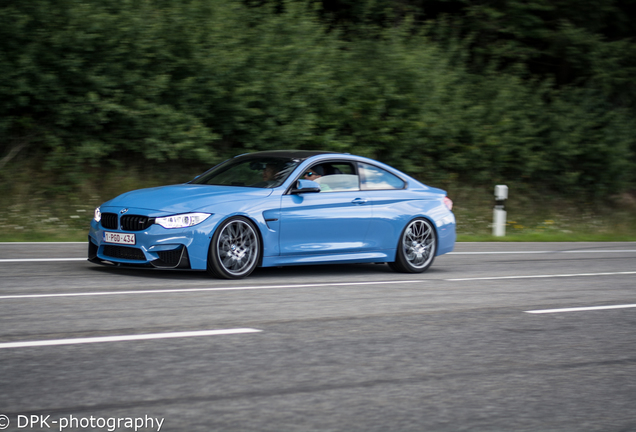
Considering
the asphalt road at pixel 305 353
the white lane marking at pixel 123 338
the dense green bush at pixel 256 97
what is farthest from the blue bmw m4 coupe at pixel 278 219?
the dense green bush at pixel 256 97

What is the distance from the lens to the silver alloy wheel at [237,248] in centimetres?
840

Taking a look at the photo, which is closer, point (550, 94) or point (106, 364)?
point (106, 364)

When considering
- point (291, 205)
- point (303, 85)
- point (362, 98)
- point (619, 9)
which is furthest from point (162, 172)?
point (619, 9)

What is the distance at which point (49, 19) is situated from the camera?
14.6 metres

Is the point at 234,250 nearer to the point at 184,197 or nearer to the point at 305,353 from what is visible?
the point at 184,197

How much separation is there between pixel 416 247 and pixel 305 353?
16.9ft

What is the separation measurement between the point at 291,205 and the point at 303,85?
27.2ft

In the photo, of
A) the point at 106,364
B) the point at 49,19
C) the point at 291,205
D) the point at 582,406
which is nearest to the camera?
the point at 582,406

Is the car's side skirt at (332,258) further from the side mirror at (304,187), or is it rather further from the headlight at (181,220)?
the headlight at (181,220)

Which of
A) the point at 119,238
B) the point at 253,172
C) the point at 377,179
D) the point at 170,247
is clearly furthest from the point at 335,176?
the point at 119,238

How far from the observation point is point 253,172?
944 centimetres

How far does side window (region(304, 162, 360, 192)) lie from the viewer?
9.58 m

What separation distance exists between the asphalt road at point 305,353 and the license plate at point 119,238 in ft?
1.25

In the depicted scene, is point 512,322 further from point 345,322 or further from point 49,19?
point 49,19
